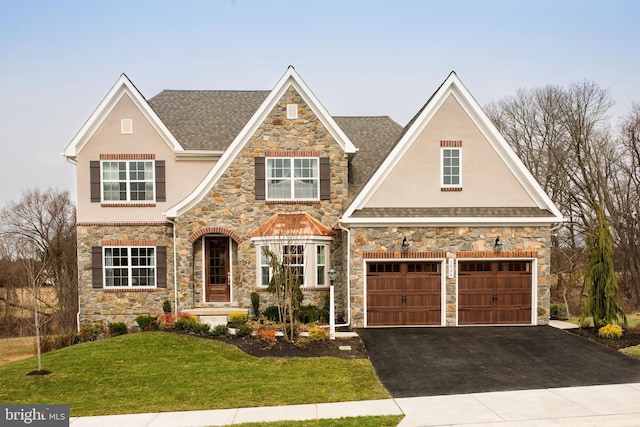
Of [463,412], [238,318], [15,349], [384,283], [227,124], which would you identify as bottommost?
[15,349]

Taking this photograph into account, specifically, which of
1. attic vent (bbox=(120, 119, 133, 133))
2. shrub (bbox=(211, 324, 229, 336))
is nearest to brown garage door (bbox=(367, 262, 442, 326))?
shrub (bbox=(211, 324, 229, 336))

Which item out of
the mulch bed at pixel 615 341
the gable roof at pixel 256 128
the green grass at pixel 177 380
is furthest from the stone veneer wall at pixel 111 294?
the mulch bed at pixel 615 341

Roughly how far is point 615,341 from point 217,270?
43.6ft

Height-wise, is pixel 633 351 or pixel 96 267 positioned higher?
pixel 96 267

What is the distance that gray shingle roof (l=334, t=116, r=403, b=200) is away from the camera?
62.5 ft

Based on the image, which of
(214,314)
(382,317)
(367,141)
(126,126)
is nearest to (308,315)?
(382,317)

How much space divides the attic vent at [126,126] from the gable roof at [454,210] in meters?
9.15

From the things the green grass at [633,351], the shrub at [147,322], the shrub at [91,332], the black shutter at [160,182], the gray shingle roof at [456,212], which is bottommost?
the shrub at [91,332]

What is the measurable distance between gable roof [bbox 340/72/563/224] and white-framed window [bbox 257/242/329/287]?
2141 millimetres

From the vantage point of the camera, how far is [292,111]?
17375 millimetres

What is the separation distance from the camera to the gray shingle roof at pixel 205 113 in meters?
19.0

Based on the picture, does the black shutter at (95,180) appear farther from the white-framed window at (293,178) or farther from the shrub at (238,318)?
the shrub at (238,318)

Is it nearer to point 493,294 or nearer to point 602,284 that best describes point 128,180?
point 493,294

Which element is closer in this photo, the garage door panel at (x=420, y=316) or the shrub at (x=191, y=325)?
the shrub at (x=191, y=325)
